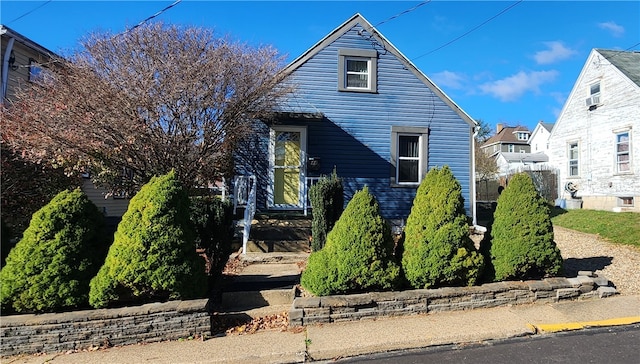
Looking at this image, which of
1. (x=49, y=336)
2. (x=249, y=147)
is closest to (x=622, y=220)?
(x=249, y=147)

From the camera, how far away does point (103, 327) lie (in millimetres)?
4176

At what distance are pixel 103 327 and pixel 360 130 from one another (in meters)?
8.24

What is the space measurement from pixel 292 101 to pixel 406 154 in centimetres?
380

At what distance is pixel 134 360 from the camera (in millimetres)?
3836

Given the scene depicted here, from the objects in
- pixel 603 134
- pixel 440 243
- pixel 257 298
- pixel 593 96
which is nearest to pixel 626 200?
pixel 603 134

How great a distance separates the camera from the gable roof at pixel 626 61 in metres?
15.0

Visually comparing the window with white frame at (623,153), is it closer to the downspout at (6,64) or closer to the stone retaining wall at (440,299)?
the stone retaining wall at (440,299)

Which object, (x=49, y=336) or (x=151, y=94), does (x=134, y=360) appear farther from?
(x=151, y=94)

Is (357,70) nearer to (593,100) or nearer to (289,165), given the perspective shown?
(289,165)

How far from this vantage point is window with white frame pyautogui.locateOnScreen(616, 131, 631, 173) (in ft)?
48.0

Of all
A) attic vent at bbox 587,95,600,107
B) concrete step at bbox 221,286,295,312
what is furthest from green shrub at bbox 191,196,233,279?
attic vent at bbox 587,95,600,107

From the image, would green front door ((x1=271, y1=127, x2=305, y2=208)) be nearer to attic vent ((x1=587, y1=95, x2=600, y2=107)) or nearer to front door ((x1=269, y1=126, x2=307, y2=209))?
front door ((x1=269, y1=126, x2=307, y2=209))

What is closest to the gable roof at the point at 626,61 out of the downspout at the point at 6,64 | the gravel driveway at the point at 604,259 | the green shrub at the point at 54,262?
the gravel driveway at the point at 604,259

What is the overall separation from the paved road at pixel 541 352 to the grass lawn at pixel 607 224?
579cm
